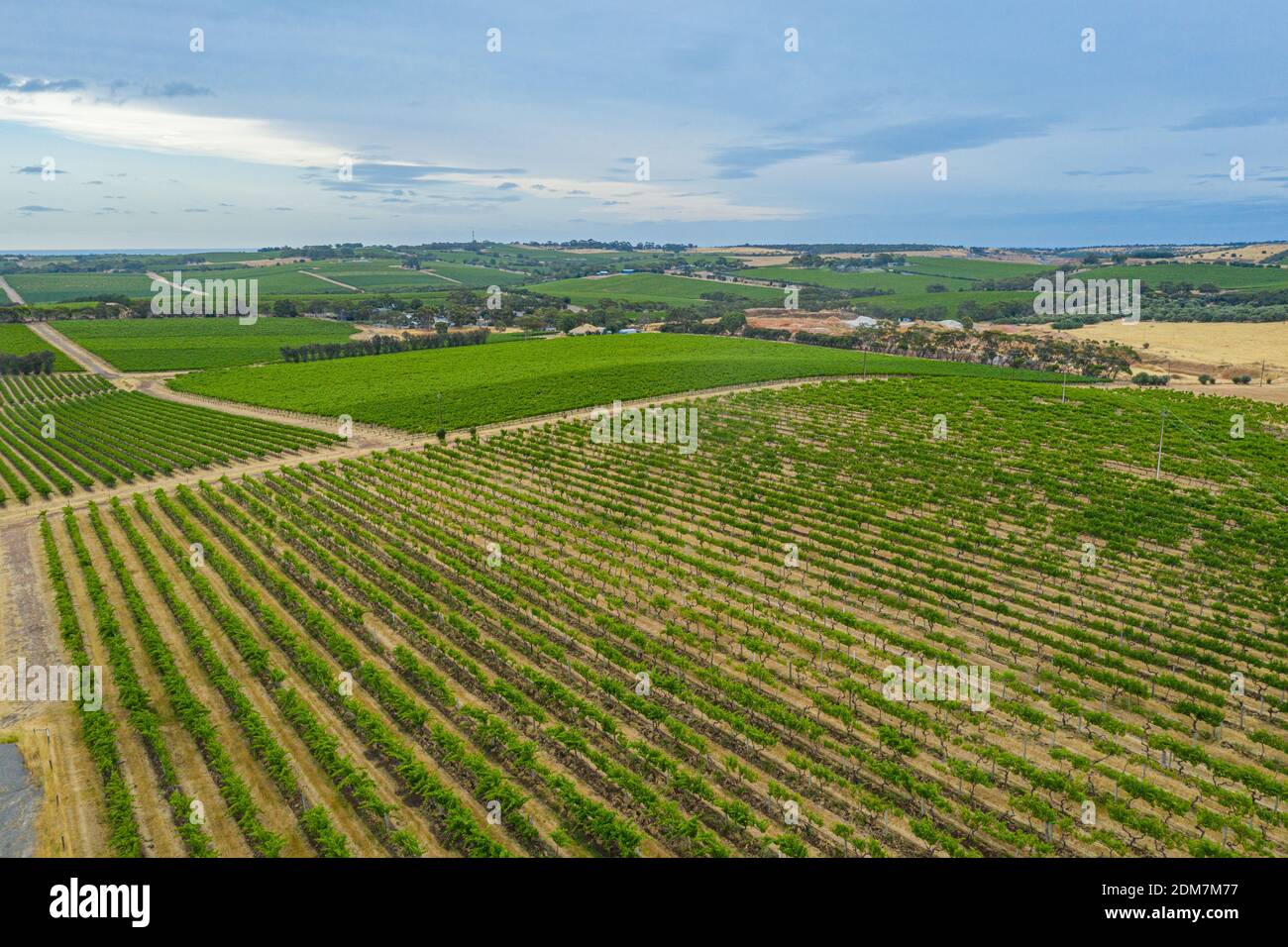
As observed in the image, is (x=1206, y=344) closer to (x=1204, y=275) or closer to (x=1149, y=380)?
(x=1149, y=380)

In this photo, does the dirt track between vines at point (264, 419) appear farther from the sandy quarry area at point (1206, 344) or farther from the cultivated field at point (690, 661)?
the sandy quarry area at point (1206, 344)

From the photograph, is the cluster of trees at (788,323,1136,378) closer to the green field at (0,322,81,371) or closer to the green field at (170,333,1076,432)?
the green field at (170,333,1076,432)

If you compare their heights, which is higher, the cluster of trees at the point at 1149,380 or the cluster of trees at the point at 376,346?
the cluster of trees at the point at 376,346

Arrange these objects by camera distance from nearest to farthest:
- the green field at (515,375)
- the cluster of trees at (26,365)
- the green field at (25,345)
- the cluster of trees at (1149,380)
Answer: the green field at (515,375) < the cluster of trees at (1149,380) < the cluster of trees at (26,365) < the green field at (25,345)

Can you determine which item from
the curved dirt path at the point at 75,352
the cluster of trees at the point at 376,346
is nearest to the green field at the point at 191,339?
the curved dirt path at the point at 75,352

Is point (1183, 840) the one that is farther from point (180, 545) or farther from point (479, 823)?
point (180, 545)

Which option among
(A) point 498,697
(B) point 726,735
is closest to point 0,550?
(A) point 498,697

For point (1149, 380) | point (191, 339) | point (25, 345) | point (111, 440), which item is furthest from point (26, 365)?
point (1149, 380)
